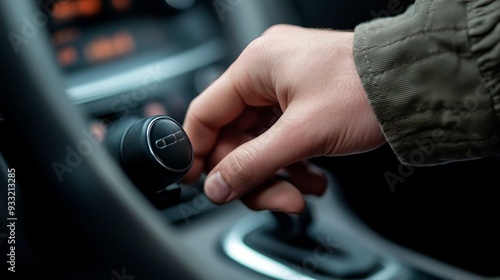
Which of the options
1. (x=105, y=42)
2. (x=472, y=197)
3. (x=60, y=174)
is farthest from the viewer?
(x=472, y=197)

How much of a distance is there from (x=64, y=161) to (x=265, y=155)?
0.21 meters

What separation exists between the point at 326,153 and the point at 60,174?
0.94ft

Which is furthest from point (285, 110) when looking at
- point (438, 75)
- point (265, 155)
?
point (438, 75)

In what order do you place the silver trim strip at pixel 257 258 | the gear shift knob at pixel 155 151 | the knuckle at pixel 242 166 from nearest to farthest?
the gear shift knob at pixel 155 151, the knuckle at pixel 242 166, the silver trim strip at pixel 257 258

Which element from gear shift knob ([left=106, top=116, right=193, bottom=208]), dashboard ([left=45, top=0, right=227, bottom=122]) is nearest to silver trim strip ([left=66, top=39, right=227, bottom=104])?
dashboard ([left=45, top=0, right=227, bottom=122])

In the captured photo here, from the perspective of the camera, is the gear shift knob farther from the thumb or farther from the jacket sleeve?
the jacket sleeve

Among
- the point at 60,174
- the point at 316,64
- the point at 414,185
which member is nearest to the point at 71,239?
the point at 60,174

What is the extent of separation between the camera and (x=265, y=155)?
2.10 ft

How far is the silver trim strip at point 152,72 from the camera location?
0.71 m

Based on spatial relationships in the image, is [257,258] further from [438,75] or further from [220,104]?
[438,75]

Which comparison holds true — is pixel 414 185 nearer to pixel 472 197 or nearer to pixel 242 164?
pixel 472 197

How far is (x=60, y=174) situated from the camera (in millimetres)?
579

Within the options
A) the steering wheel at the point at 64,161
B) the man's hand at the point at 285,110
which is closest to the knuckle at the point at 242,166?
the man's hand at the point at 285,110

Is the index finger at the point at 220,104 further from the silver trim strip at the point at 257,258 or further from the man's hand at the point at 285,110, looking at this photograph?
the silver trim strip at the point at 257,258
